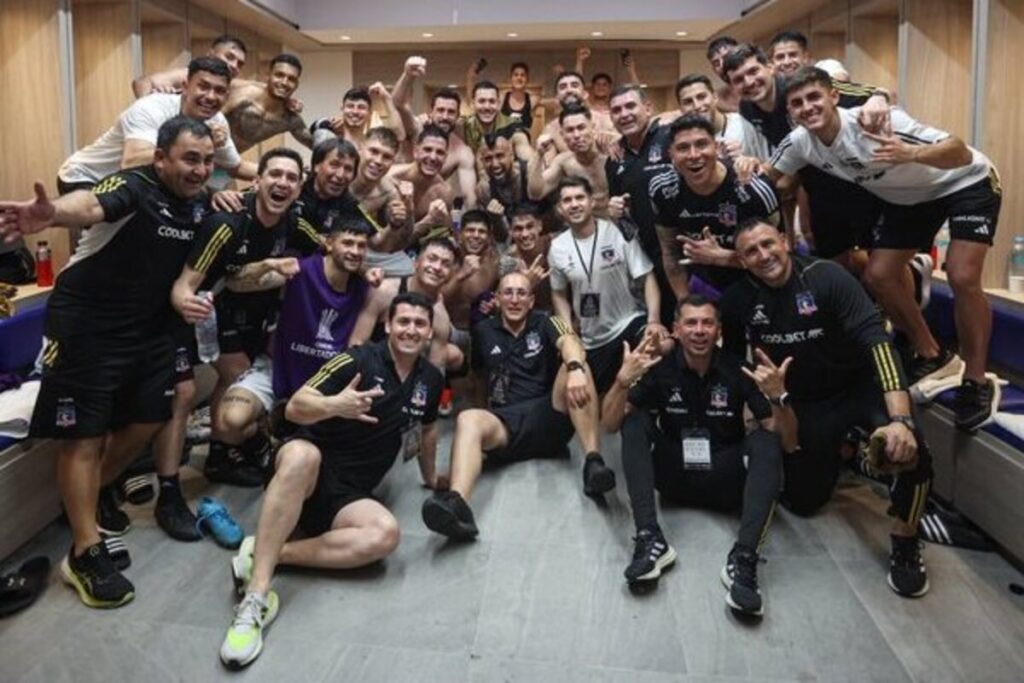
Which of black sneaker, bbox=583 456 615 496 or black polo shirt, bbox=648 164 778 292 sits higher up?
black polo shirt, bbox=648 164 778 292

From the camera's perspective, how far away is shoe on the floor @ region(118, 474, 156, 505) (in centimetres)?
295

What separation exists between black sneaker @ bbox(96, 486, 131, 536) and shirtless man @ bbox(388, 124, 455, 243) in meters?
1.71

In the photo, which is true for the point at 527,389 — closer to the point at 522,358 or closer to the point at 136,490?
the point at 522,358

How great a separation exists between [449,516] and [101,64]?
13.2ft

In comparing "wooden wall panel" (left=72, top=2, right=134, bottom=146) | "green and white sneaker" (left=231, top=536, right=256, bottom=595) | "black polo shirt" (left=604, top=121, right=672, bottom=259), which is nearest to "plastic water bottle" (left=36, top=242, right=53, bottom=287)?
"wooden wall panel" (left=72, top=2, right=134, bottom=146)

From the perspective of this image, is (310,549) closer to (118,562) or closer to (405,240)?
(118,562)

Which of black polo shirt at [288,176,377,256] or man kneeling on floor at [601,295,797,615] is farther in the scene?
black polo shirt at [288,176,377,256]

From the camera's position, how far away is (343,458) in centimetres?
247

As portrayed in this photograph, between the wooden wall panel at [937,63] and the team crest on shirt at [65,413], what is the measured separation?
4.38 meters

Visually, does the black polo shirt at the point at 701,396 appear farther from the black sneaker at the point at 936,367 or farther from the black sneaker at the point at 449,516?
the black sneaker at the point at 936,367

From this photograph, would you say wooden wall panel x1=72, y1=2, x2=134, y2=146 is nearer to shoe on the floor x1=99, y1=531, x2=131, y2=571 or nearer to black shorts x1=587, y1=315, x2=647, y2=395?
shoe on the floor x1=99, y1=531, x2=131, y2=571

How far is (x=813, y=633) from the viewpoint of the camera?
214 centimetres

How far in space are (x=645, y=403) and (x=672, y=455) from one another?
20 centimetres

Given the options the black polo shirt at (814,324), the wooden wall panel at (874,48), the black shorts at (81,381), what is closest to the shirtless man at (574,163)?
the black polo shirt at (814,324)
